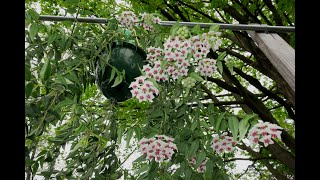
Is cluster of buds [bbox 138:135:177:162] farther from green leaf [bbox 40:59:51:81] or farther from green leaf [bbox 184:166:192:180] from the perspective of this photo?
green leaf [bbox 40:59:51:81]

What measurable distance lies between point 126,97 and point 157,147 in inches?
13.3

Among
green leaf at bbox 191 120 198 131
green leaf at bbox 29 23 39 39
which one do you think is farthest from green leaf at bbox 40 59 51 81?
green leaf at bbox 191 120 198 131

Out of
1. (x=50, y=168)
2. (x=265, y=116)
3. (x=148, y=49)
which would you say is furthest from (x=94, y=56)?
(x=265, y=116)

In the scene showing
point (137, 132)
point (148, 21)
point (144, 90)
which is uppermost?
point (148, 21)

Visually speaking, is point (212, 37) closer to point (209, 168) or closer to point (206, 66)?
point (206, 66)

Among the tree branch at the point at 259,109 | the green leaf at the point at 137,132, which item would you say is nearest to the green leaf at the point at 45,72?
the green leaf at the point at 137,132

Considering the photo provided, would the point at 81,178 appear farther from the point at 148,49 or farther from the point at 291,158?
the point at 291,158

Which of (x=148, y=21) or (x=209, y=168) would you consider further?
(x=148, y=21)

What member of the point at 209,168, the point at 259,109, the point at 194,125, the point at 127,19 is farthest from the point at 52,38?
the point at 259,109

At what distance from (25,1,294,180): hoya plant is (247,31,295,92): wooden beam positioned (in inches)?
6.9

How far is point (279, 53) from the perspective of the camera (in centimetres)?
135
